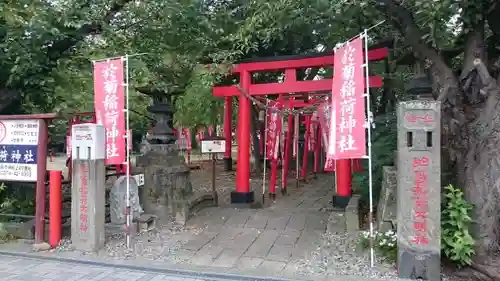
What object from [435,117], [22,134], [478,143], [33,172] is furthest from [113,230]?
[478,143]

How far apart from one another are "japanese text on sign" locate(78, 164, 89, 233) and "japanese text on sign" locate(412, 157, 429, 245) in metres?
5.15

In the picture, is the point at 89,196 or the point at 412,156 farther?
the point at 89,196

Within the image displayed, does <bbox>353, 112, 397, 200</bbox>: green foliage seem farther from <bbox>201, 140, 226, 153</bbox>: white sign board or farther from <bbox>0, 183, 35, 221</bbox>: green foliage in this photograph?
<bbox>0, 183, 35, 221</bbox>: green foliage

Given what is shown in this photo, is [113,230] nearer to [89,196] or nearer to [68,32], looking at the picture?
[89,196]

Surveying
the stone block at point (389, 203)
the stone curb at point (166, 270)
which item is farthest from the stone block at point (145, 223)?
the stone block at point (389, 203)

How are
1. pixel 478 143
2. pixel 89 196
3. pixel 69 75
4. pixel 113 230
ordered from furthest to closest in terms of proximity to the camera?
pixel 69 75, pixel 113 230, pixel 89 196, pixel 478 143

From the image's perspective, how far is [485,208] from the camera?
20.3 feet

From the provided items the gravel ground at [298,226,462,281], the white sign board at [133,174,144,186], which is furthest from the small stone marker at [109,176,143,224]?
the gravel ground at [298,226,462,281]

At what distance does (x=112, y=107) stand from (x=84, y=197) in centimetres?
161

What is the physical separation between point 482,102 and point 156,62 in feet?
21.7

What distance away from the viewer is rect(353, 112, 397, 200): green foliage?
9258 mm

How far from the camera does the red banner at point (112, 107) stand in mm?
7387

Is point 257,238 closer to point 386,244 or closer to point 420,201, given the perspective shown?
point 386,244

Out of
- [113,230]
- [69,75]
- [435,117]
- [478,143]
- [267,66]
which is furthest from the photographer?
[267,66]
